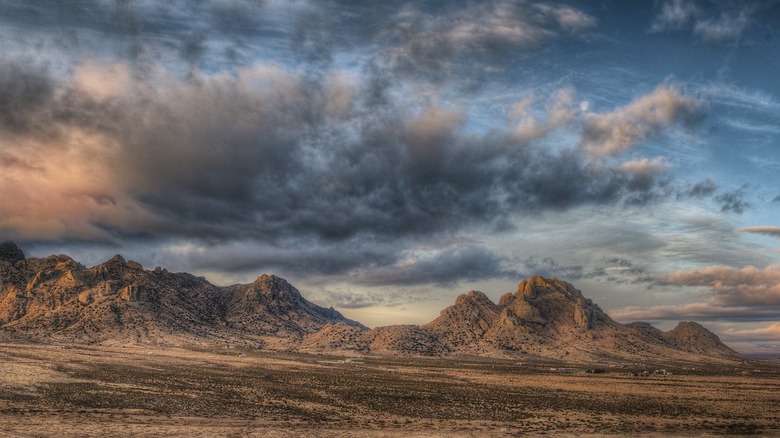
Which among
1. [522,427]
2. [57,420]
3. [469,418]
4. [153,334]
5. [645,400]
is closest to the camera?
[57,420]

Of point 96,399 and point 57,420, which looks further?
point 96,399

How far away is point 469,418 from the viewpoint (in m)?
41.4

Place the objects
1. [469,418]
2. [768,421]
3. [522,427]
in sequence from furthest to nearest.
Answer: [768,421]
[469,418]
[522,427]

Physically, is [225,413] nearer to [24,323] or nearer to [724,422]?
[724,422]

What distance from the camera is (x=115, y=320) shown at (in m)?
196

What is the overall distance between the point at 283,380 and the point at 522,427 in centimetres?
4065

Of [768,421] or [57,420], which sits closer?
[57,420]

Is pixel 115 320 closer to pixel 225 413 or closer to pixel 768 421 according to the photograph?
pixel 225 413

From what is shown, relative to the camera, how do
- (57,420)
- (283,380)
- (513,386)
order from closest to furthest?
(57,420), (283,380), (513,386)

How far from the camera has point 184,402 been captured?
43.0 meters

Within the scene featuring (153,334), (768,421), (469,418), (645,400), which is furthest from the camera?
(153,334)

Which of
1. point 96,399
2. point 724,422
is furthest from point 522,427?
A: point 96,399

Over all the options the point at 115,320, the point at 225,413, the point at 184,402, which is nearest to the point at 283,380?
the point at 184,402

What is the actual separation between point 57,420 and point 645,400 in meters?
59.3
